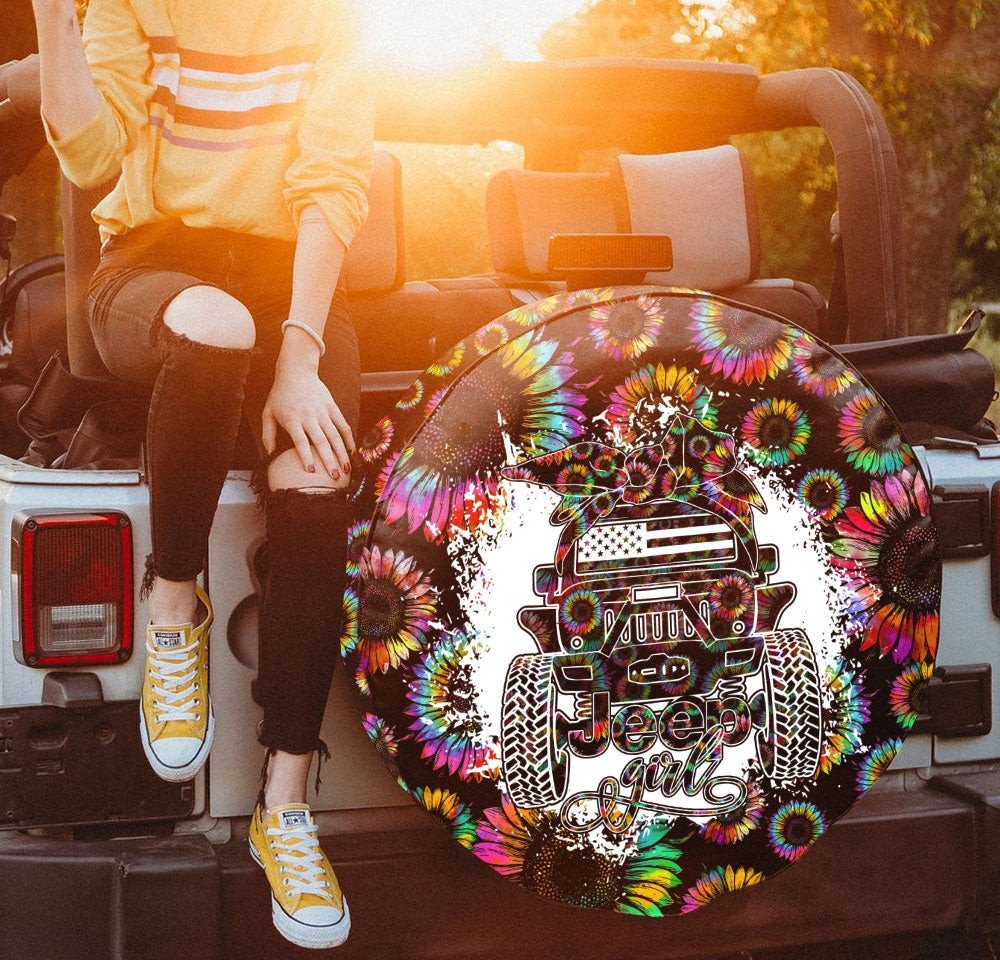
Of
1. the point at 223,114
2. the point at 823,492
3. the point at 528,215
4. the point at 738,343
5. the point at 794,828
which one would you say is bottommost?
the point at 794,828

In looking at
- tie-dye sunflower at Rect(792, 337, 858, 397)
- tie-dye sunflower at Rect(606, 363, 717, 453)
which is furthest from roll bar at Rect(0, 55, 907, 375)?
tie-dye sunflower at Rect(792, 337, 858, 397)

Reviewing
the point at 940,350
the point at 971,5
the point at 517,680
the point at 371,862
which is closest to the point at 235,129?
the point at 517,680

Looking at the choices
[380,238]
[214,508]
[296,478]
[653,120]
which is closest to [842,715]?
[296,478]

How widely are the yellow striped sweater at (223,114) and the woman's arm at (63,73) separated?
0.05 metres

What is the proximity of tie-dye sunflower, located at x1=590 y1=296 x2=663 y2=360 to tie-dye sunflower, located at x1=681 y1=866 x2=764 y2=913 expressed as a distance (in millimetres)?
824

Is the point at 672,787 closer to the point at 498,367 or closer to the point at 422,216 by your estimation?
the point at 498,367

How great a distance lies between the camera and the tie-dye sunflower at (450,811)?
1981 millimetres

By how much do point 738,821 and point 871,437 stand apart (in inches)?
25.3

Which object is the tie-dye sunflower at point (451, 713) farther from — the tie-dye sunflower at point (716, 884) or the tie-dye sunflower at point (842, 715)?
the tie-dye sunflower at point (842, 715)

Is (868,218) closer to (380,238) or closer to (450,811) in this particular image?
(380,238)

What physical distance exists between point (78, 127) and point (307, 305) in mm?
464

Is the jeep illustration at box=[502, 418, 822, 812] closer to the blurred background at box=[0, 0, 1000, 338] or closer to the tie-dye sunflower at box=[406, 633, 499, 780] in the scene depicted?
the tie-dye sunflower at box=[406, 633, 499, 780]

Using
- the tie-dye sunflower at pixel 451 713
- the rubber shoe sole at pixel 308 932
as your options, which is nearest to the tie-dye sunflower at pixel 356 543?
the tie-dye sunflower at pixel 451 713

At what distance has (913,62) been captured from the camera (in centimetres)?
1342
